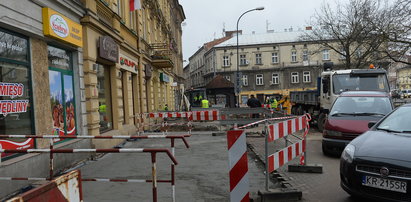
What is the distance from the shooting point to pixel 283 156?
571 centimetres

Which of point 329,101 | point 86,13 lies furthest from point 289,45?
point 86,13

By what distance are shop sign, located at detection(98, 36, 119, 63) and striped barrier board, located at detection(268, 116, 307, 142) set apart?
6308mm

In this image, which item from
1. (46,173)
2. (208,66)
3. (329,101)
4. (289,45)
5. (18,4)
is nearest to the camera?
(18,4)

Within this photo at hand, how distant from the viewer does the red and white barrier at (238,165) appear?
4.19 metres

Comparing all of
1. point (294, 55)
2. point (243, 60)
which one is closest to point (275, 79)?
point (294, 55)

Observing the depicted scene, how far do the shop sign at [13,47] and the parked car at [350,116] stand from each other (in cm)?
730

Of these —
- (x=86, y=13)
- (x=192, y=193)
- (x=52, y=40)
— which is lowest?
(x=192, y=193)

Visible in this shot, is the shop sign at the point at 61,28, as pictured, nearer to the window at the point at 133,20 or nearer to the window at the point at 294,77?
the window at the point at 133,20

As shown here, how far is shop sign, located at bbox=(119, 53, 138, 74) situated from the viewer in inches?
491

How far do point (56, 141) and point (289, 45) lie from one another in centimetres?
5223

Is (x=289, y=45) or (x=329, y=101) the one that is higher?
(x=289, y=45)

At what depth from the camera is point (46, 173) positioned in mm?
6582

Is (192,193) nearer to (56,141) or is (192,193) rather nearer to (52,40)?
(56,141)

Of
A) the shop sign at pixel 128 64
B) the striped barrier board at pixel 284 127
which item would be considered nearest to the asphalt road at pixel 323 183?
the striped barrier board at pixel 284 127
